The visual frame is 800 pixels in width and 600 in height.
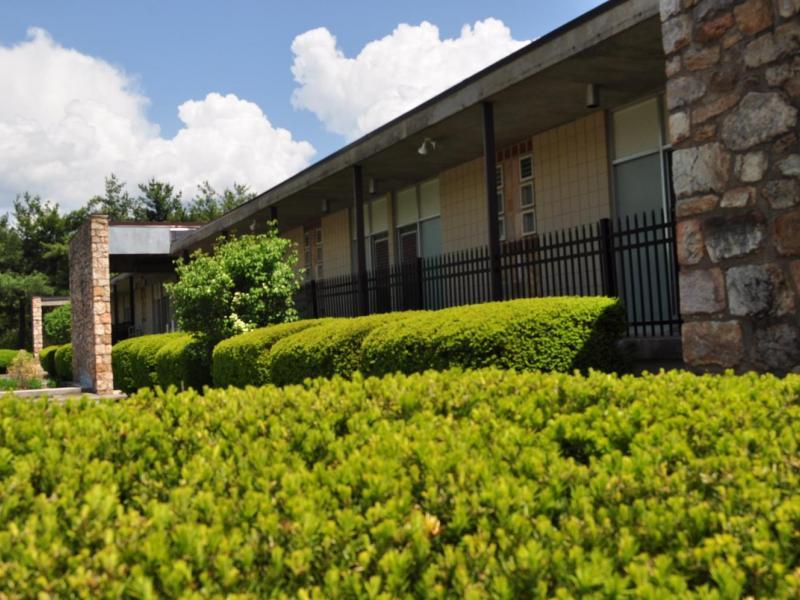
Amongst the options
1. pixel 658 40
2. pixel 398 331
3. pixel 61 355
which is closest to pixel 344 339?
pixel 398 331

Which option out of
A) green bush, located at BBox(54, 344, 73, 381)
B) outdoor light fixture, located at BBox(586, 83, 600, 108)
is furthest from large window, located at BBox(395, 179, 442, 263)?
green bush, located at BBox(54, 344, 73, 381)

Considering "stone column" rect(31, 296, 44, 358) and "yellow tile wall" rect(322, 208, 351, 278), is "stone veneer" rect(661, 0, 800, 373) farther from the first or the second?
"stone column" rect(31, 296, 44, 358)

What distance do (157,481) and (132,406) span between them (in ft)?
2.96

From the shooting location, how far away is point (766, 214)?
557cm

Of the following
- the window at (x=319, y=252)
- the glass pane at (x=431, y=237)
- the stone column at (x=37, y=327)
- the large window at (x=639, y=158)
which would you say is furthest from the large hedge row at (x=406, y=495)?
the stone column at (x=37, y=327)

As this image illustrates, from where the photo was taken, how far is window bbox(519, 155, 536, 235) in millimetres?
13648

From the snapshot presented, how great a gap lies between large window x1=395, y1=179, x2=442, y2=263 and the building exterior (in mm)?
40

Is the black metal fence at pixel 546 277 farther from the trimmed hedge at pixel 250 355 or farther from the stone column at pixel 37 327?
the stone column at pixel 37 327

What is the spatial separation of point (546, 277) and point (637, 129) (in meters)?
2.50

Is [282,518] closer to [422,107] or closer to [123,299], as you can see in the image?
[422,107]

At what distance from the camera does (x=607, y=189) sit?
11953 millimetres

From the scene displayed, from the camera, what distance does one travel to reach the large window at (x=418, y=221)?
16.7 metres

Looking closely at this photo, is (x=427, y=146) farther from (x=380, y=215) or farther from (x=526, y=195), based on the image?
(x=380, y=215)

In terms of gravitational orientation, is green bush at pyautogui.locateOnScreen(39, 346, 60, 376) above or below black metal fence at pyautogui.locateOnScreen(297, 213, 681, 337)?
below
